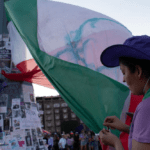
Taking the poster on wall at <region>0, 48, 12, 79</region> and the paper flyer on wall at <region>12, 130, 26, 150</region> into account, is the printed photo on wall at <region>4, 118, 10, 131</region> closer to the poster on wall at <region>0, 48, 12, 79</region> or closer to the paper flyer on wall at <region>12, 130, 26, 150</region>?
the paper flyer on wall at <region>12, 130, 26, 150</region>

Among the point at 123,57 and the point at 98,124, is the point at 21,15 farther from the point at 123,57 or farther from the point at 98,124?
the point at 123,57

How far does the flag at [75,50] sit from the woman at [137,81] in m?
0.91

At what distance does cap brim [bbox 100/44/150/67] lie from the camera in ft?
3.11

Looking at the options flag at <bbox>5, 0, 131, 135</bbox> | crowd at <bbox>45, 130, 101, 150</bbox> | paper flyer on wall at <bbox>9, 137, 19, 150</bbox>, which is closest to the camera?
flag at <bbox>5, 0, 131, 135</bbox>

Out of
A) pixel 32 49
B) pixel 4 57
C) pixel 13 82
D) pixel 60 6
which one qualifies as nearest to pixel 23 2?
pixel 60 6

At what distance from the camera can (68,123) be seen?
129ft

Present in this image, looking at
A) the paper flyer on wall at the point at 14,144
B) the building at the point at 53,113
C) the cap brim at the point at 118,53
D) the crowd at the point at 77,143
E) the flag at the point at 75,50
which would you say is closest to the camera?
the cap brim at the point at 118,53

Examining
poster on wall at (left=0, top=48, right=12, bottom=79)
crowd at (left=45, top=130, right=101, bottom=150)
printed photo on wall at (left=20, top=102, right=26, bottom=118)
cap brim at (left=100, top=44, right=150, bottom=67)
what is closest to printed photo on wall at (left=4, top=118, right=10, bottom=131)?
printed photo on wall at (left=20, top=102, right=26, bottom=118)

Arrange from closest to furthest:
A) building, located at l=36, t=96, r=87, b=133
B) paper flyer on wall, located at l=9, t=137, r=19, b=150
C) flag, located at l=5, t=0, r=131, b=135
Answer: flag, located at l=5, t=0, r=131, b=135, paper flyer on wall, located at l=9, t=137, r=19, b=150, building, located at l=36, t=96, r=87, b=133

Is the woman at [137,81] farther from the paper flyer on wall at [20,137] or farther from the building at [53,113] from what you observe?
the building at [53,113]

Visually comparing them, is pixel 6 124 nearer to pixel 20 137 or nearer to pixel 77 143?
pixel 20 137

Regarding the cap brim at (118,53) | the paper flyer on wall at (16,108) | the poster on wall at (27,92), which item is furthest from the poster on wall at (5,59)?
the cap brim at (118,53)

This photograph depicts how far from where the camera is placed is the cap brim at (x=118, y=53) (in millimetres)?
947

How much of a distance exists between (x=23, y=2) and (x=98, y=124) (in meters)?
1.68
